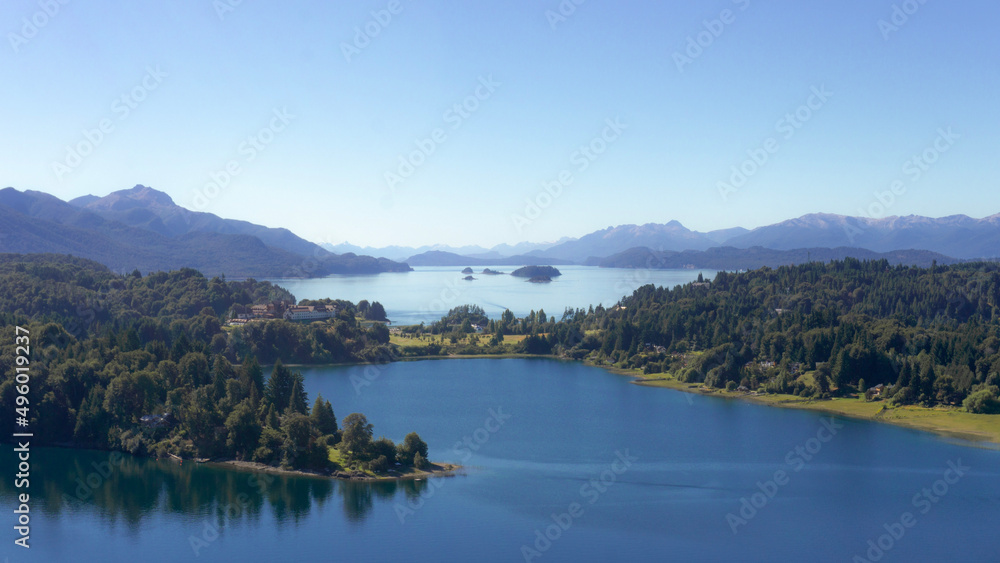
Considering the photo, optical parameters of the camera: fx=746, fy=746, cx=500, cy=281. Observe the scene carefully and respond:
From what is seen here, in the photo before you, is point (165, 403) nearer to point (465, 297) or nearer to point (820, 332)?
point (820, 332)

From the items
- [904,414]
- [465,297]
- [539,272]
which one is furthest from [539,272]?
[904,414]

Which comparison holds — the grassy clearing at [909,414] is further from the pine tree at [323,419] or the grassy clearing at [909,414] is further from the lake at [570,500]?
the pine tree at [323,419]

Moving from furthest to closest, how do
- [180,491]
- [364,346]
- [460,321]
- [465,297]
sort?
[465,297] < [460,321] < [364,346] < [180,491]

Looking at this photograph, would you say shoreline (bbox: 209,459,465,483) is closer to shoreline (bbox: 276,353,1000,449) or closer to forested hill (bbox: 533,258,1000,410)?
shoreline (bbox: 276,353,1000,449)

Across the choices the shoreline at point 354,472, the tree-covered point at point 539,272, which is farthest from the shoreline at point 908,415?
the tree-covered point at point 539,272

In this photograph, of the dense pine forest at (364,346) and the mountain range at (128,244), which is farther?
the mountain range at (128,244)

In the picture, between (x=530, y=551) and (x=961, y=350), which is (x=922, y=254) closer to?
(x=961, y=350)
